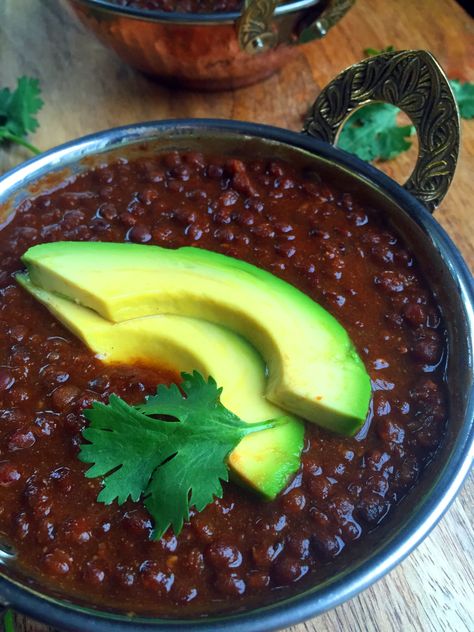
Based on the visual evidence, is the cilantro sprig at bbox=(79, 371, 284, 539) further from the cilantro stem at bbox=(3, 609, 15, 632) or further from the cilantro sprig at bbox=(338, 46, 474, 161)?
the cilantro sprig at bbox=(338, 46, 474, 161)

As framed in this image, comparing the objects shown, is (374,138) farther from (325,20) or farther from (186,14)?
(186,14)

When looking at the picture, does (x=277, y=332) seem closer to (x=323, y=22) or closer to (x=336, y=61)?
(x=323, y=22)

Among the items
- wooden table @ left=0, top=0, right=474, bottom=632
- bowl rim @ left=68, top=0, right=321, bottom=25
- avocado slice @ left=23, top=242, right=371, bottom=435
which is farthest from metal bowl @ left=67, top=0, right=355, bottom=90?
avocado slice @ left=23, top=242, right=371, bottom=435

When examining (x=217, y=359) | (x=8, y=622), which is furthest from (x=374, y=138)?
(x=8, y=622)

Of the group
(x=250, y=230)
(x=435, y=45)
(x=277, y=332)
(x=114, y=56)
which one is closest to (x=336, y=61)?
(x=435, y=45)

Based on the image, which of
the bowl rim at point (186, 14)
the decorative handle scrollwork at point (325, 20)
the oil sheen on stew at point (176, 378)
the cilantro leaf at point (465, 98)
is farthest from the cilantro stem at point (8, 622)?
the cilantro leaf at point (465, 98)

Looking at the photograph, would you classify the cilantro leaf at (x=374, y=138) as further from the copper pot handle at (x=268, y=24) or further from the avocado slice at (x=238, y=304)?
the avocado slice at (x=238, y=304)
